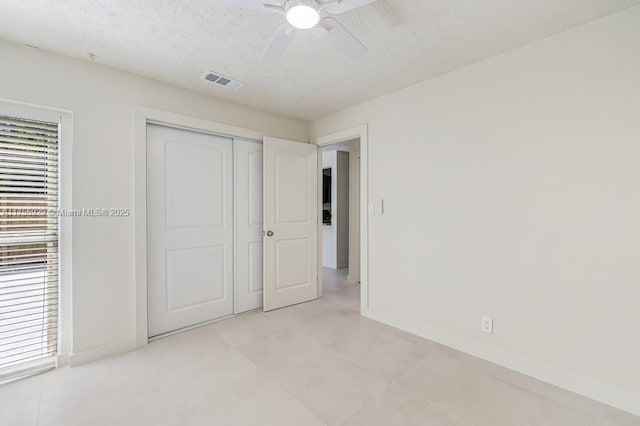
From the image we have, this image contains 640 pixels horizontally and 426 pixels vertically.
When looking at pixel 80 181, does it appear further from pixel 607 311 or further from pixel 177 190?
pixel 607 311

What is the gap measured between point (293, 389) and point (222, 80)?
252 centimetres

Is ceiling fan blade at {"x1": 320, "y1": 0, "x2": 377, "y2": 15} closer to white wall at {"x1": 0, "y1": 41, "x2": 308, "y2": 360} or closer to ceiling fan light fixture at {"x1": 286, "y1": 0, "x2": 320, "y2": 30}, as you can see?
ceiling fan light fixture at {"x1": 286, "y1": 0, "x2": 320, "y2": 30}

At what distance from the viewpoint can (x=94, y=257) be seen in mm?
2291

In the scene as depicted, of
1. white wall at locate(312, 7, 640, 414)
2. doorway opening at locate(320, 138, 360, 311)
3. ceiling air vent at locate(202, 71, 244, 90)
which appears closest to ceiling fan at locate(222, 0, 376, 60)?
ceiling air vent at locate(202, 71, 244, 90)

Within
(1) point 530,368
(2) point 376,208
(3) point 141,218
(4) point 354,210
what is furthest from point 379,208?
(3) point 141,218

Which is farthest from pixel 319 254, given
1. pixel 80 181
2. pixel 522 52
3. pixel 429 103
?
pixel 522 52

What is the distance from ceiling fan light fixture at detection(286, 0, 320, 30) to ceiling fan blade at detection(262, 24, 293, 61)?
0.35 feet

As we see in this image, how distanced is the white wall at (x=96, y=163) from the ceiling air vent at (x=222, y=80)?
503 millimetres

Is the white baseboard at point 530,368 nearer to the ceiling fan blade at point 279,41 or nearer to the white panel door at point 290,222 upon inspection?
the white panel door at point 290,222

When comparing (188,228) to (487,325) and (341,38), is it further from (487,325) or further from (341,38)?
(487,325)

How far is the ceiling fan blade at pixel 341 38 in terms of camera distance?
4.83ft

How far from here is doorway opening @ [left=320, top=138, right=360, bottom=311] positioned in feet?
15.5

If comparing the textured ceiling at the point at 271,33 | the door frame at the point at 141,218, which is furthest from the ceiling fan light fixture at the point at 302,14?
the door frame at the point at 141,218

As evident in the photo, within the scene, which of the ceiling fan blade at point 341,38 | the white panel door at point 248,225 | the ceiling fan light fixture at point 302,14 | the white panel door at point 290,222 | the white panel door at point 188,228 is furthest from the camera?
the white panel door at point 290,222
